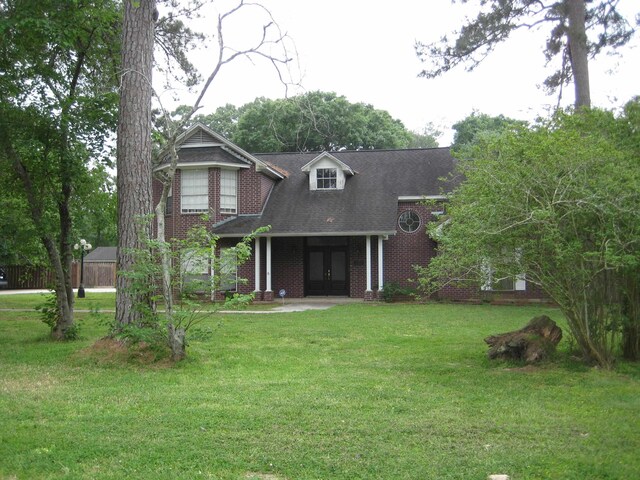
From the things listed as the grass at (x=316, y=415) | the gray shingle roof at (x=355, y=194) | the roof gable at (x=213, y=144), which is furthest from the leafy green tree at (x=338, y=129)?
the grass at (x=316, y=415)

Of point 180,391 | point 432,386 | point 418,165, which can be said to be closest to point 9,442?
point 180,391

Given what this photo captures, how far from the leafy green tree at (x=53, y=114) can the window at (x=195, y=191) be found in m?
10.00

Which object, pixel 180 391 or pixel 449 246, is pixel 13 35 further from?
pixel 449 246

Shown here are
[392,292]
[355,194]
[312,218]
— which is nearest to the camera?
[392,292]

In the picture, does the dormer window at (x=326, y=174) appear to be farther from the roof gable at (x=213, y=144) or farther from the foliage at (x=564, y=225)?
the foliage at (x=564, y=225)

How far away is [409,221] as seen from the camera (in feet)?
76.1

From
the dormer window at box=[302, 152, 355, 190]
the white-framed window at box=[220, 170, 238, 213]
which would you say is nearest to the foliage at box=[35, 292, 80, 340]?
the white-framed window at box=[220, 170, 238, 213]

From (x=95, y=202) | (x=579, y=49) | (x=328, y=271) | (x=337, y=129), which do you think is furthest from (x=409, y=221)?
(x=337, y=129)

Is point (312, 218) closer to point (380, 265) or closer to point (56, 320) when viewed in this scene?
point (380, 265)

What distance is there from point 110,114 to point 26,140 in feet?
5.19

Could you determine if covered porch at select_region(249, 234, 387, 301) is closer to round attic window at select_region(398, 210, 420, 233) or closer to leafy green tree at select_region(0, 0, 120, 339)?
round attic window at select_region(398, 210, 420, 233)

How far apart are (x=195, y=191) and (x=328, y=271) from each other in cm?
584

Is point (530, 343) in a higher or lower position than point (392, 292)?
lower

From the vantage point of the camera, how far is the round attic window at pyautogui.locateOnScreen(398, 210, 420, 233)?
23.1 meters
